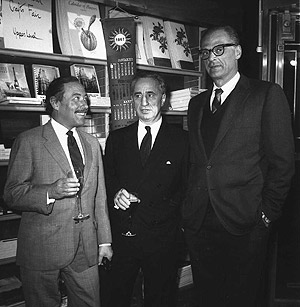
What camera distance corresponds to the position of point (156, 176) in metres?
2.19

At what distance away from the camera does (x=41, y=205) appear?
1856 mm

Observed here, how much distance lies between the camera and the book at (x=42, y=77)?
2611 millimetres

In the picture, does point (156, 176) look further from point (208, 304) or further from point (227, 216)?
point (208, 304)

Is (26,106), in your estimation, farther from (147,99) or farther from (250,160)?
(250,160)

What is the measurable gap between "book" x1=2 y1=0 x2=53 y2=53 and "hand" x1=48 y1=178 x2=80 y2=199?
1.22 metres

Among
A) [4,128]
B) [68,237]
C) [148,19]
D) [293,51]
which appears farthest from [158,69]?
[68,237]

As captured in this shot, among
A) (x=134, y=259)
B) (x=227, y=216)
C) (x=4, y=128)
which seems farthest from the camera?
(x=4, y=128)

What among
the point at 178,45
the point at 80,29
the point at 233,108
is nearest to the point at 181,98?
the point at 178,45

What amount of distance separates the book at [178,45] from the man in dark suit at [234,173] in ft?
4.35

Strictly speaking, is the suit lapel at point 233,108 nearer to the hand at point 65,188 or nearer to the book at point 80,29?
the hand at point 65,188

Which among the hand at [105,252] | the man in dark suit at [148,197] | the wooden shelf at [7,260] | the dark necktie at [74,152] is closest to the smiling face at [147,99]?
the man in dark suit at [148,197]

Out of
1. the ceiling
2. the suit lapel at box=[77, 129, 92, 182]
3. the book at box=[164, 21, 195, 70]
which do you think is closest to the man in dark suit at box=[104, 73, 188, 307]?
the suit lapel at box=[77, 129, 92, 182]

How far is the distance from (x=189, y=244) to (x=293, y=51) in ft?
6.14

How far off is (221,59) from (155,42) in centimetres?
136
